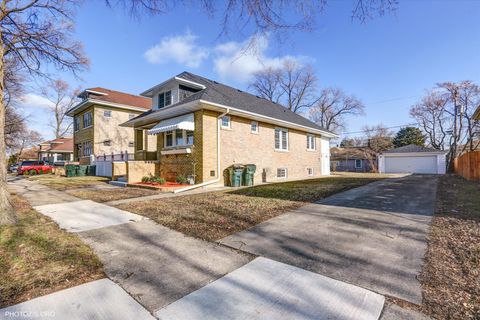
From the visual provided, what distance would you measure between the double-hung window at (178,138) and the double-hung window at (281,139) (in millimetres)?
6504

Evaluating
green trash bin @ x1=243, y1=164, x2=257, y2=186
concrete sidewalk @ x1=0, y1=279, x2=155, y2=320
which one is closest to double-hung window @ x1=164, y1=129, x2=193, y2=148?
green trash bin @ x1=243, y1=164, x2=257, y2=186

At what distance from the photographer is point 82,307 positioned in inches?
92.8

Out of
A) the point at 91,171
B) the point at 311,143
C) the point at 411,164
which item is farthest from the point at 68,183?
the point at 411,164

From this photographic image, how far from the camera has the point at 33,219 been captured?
576 centimetres

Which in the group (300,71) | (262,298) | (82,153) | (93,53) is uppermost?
(300,71)

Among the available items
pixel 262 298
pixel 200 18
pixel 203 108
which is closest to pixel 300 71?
pixel 203 108

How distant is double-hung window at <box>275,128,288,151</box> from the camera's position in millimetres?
16831

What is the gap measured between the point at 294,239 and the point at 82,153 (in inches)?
1111

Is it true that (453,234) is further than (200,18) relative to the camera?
Yes

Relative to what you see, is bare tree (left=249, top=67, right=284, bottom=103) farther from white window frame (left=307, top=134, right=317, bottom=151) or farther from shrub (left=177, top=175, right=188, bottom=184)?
shrub (left=177, top=175, right=188, bottom=184)

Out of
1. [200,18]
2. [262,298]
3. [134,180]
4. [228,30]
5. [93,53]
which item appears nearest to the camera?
[262,298]

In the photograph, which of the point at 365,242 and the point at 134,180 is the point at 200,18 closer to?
the point at 365,242

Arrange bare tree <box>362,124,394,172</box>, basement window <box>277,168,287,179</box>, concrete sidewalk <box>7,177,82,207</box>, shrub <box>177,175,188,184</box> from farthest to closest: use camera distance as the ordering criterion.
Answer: bare tree <box>362,124,394,172</box>
basement window <box>277,168,287,179</box>
shrub <box>177,175,188,184</box>
concrete sidewalk <box>7,177,82,207</box>

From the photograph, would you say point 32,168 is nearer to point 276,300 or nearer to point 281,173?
point 281,173
